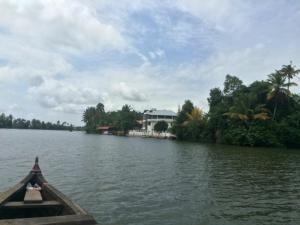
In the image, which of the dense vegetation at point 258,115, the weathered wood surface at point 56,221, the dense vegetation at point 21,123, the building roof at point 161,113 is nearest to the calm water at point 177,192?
the weathered wood surface at point 56,221

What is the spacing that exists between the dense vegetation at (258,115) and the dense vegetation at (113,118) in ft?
141

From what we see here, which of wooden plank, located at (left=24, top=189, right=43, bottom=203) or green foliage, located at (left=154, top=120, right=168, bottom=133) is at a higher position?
green foliage, located at (left=154, top=120, right=168, bottom=133)

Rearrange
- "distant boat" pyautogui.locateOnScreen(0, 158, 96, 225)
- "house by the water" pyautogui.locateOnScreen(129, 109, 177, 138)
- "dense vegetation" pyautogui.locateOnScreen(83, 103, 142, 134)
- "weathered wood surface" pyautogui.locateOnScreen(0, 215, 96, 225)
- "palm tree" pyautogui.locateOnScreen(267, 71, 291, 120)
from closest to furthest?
1. "weathered wood surface" pyautogui.locateOnScreen(0, 215, 96, 225)
2. "distant boat" pyautogui.locateOnScreen(0, 158, 96, 225)
3. "palm tree" pyautogui.locateOnScreen(267, 71, 291, 120)
4. "house by the water" pyautogui.locateOnScreen(129, 109, 177, 138)
5. "dense vegetation" pyautogui.locateOnScreen(83, 103, 142, 134)

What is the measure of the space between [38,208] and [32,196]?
88 centimetres

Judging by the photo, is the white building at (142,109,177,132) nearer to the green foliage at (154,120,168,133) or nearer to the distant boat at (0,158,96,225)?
the green foliage at (154,120,168,133)

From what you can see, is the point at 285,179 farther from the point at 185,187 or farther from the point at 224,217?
the point at 224,217

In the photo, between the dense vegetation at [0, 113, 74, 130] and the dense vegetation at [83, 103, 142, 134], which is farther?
the dense vegetation at [0, 113, 74, 130]

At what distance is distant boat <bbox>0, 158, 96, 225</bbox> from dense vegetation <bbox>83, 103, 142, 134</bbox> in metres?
90.4

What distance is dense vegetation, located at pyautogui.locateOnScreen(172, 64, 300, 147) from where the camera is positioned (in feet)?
165

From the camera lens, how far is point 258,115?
50688 mm

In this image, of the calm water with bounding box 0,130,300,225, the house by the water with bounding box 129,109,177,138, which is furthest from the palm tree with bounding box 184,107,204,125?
the calm water with bounding box 0,130,300,225

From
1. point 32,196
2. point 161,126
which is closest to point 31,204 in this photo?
point 32,196

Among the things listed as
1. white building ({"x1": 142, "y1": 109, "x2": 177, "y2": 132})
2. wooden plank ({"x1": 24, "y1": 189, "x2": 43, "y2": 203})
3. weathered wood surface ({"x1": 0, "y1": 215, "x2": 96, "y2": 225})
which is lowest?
wooden plank ({"x1": 24, "y1": 189, "x2": 43, "y2": 203})

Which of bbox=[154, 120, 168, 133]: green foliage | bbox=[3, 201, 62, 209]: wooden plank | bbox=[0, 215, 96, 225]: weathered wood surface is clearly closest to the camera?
bbox=[0, 215, 96, 225]: weathered wood surface
